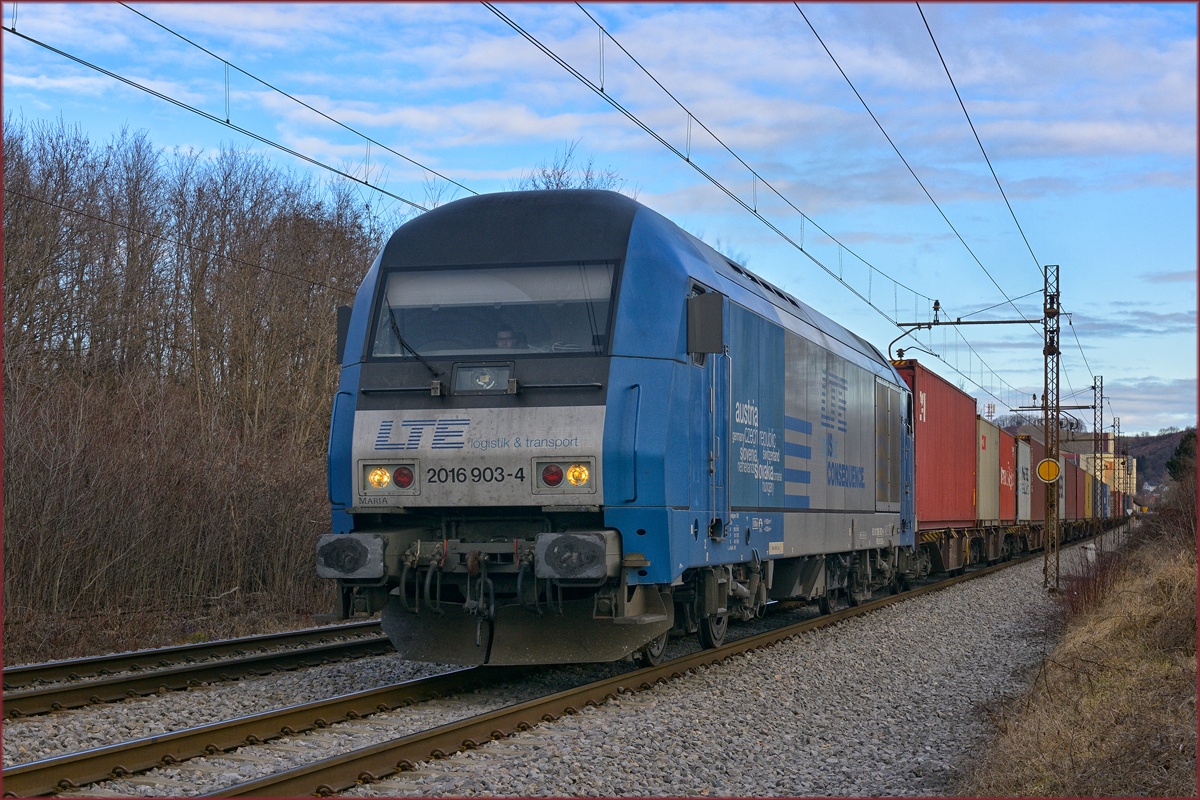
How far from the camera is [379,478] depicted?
8516 millimetres

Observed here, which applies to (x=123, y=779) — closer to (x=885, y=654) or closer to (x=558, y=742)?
(x=558, y=742)

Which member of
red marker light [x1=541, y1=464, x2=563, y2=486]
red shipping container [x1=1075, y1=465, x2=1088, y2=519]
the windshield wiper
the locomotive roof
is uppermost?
the locomotive roof

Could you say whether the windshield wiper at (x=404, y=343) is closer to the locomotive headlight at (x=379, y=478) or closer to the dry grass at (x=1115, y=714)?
the locomotive headlight at (x=379, y=478)

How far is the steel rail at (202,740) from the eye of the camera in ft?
18.9

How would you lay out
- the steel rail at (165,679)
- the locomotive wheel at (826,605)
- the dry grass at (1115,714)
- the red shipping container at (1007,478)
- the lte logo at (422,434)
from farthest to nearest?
the red shipping container at (1007,478) < the locomotive wheel at (826,605) < the lte logo at (422,434) < the steel rail at (165,679) < the dry grass at (1115,714)

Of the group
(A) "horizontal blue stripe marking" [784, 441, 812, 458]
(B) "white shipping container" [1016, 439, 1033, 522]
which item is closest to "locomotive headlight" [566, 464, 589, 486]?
(A) "horizontal blue stripe marking" [784, 441, 812, 458]

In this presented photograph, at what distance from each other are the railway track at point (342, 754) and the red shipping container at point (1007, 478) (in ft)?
73.9

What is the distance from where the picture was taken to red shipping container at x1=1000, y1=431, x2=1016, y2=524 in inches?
1179

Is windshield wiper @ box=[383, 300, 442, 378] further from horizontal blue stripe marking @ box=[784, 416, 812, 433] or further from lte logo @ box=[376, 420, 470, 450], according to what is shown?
horizontal blue stripe marking @ box=[784, 416, 812, 433]

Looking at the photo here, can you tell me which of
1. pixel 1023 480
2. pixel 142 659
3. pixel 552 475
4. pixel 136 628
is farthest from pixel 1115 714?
pixel 1023 480

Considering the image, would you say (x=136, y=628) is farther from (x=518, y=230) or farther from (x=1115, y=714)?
(x=1115, y=714)

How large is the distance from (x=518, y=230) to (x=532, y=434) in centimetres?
175

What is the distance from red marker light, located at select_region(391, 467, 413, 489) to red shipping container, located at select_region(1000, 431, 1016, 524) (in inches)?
955

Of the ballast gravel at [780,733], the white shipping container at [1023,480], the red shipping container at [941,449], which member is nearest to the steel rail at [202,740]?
the ballast gravel at [780,733]
